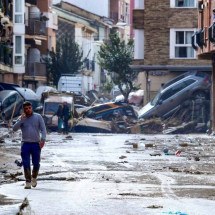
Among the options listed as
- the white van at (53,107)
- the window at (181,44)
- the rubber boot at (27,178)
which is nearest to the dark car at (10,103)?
the white van at (53,107)

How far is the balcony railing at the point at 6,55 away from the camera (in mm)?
70125

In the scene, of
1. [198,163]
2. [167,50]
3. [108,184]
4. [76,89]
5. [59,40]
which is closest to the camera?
[108,184]

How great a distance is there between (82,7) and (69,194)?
10615 cm

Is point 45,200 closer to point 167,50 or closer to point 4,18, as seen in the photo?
point 167,50

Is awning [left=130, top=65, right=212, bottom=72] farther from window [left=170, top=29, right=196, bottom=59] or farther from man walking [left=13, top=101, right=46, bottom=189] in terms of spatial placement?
man walking [left=13, top=101, right=46, bottom=189]

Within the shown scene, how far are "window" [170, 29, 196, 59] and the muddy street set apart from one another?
30930 mm

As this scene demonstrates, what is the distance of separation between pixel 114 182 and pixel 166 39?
45899 millimetres

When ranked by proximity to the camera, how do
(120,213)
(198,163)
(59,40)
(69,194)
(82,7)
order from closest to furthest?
(120,213) < (69,194) < (198,163) < (59,40) < (82,7)

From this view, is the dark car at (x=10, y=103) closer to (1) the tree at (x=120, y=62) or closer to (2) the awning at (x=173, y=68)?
(2) the awning at (x=173, y=68)

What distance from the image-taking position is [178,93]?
56.3 meters

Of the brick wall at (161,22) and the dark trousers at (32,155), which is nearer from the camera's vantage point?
the dark trousers at (32,155)

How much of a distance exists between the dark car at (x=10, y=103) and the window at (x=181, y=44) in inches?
400

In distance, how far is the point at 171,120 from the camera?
5631cm

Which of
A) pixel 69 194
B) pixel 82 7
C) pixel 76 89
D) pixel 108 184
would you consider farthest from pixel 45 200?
pixel 82 7
